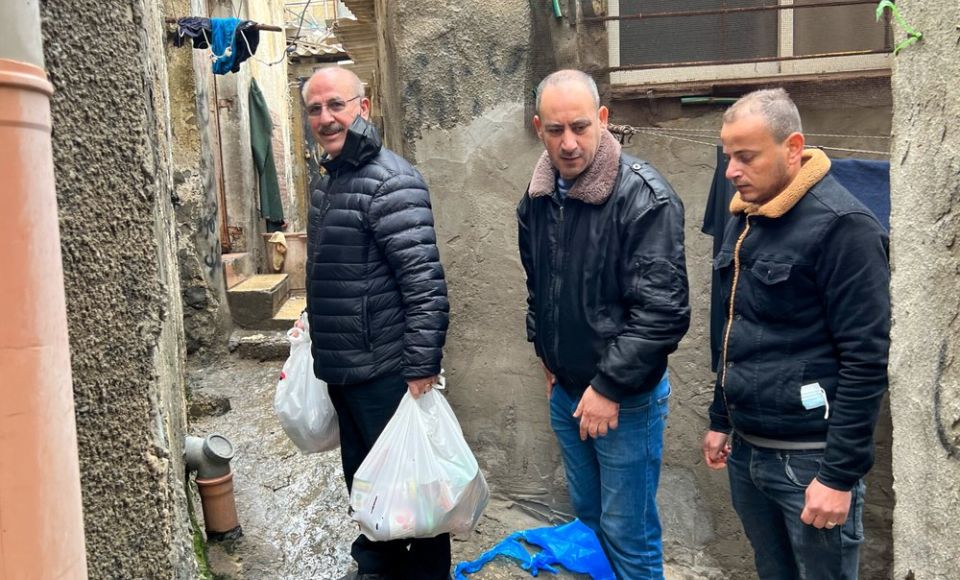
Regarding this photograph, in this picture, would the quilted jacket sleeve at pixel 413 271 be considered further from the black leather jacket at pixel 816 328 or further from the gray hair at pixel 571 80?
the black leather jacket at pixel 816 328

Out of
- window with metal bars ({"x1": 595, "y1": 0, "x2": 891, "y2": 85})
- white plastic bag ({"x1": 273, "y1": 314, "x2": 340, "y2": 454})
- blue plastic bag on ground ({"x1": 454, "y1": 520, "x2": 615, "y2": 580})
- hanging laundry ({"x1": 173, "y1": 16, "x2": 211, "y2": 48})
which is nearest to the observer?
blue plastic bag on ground ({"x1": 454, "y1": 520, "x2": 615, "y2": 580})

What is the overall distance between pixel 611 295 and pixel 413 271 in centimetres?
72

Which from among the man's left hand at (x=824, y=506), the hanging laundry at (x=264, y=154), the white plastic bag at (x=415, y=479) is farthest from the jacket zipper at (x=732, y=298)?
the hanging laundry at (x=264, y=154)

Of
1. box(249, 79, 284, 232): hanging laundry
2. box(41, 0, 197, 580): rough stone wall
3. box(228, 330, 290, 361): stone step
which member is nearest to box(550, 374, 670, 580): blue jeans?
box(41, 0, 197, 580): rough stone wall

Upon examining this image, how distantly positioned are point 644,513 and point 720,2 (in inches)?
93.5

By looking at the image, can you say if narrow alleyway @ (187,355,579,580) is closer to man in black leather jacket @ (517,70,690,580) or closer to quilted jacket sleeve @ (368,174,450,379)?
man in black leather jacket @ (517,70,690,580)

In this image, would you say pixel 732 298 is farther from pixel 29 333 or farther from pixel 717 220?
pixel 29 333

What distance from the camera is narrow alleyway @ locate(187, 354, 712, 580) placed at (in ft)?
12.0

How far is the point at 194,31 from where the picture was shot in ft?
21.6

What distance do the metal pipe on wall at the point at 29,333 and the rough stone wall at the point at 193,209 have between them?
240 inches

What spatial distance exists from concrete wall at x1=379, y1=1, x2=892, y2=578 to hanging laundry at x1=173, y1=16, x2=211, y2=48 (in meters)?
3.57

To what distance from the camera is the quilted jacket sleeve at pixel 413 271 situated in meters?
2.75

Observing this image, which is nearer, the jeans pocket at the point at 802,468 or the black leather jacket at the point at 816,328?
the black leather jacket at the point at 816,328

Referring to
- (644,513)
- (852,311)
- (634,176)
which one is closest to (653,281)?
(634,176)
